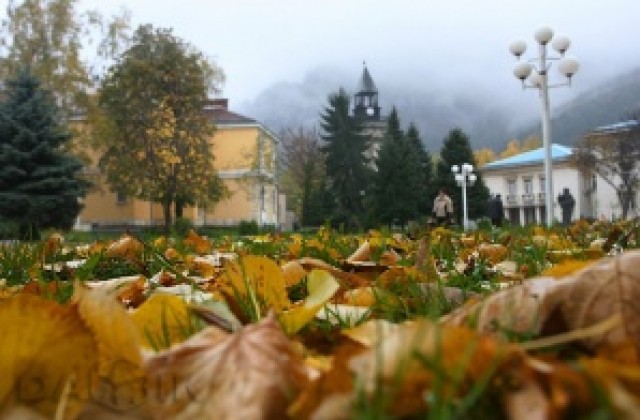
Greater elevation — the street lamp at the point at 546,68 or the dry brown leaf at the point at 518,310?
the street lamp at the point at 546,68

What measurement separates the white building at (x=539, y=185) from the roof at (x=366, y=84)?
18866 millimetres

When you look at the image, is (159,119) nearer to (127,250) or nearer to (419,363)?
(127,250)

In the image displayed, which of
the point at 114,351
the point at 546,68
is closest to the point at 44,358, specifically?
the point at 114,351

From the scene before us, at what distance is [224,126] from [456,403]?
46300mm

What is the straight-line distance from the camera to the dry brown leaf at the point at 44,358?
0.55 meters

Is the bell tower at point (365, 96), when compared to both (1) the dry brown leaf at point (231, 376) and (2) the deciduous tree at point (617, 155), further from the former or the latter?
(1) the dry brown leaf at point (231, 376)

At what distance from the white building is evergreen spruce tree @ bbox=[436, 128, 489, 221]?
8571 millimetres

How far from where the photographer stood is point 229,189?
1676 inches

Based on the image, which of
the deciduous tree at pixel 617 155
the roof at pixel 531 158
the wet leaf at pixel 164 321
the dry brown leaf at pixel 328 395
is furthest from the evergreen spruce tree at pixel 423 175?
the dry brown leaf at pixel 328 395

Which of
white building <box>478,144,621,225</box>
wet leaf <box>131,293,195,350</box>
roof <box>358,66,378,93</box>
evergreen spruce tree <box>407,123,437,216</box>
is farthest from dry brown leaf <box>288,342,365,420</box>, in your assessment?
roof <box>358,66,378,93</box>

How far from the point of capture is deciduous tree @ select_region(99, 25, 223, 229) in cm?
2966

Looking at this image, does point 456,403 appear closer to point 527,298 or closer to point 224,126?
point 527,298

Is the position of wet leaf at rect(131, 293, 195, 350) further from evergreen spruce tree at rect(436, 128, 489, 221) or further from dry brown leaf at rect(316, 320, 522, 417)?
evergreen spruce tree at rect(436, 128, 489, 221)

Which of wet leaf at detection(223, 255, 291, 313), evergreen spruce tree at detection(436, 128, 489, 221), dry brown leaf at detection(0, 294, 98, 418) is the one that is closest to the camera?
dry brown leaf at detection(0, 294, 98, 418)
